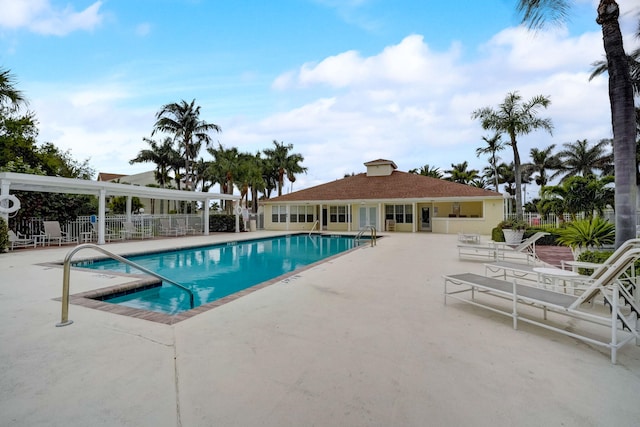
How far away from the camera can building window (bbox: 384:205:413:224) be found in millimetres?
22578

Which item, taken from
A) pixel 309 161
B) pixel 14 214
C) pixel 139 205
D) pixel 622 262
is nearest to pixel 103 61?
pixel 14 214

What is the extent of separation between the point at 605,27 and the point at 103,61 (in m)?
15.8

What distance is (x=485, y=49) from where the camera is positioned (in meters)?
11.0

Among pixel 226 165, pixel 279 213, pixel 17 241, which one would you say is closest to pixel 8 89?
pixel 17 241

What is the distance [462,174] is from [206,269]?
135ft

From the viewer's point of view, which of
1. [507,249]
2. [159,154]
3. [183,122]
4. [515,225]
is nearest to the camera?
[507,249]

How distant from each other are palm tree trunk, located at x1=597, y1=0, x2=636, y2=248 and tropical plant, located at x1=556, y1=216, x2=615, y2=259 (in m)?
1.03

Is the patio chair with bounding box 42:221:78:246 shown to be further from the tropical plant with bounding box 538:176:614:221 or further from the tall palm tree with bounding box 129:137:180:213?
the tropical plant with bounding box 538:176:614:221

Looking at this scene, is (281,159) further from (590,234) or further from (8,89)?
(590,234)

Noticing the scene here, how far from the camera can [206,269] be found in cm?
966

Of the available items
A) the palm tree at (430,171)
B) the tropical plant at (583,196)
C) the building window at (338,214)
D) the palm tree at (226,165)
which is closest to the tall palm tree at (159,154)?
the palm tree at (226,165)

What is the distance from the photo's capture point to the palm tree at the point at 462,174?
42812 mm

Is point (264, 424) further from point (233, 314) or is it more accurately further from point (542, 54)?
point (542, 54)

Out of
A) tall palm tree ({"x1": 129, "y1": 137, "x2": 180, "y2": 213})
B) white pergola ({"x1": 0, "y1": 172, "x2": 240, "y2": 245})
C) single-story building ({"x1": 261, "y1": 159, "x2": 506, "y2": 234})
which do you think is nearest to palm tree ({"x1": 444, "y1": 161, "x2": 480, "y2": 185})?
single-story building ({"x1": 261, "y1": 159, "x2": 506, "y2": 234})
